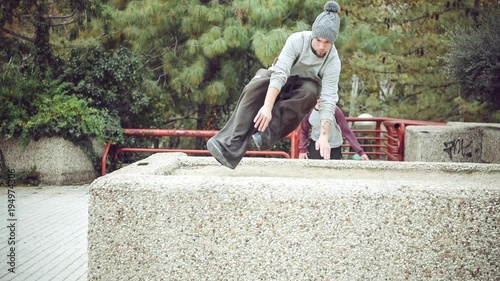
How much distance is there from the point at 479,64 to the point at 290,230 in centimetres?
603

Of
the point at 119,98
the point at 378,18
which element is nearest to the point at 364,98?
the point at 378,18

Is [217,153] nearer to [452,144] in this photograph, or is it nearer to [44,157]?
[452,144]

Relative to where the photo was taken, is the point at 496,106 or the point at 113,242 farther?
the point at 496,106

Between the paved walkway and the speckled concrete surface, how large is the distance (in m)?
1.90

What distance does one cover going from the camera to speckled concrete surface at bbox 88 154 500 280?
3135 millimetres

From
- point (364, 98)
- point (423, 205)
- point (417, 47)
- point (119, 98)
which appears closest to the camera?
point (423, 205)

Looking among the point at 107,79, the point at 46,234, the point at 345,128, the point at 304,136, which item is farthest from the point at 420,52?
the point at 46,234

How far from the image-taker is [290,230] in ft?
10.5

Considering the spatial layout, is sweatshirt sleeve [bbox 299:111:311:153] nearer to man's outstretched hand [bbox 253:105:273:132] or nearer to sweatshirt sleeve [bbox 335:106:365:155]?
sweatshirt sleeve [bbox 335:106:365:155]

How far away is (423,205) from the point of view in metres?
3.14

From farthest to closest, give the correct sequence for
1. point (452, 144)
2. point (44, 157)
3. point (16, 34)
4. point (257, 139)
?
point (16, 34)
point (44, 157)
point (452, 144)
point (257, 139)

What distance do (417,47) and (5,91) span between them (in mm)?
10956

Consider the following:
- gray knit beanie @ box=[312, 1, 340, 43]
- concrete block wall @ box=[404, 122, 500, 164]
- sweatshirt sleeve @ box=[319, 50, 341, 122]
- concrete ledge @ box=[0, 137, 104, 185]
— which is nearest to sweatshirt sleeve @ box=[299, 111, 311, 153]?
sweatshirt sleeve @ box=[319, 50, 341, 122]

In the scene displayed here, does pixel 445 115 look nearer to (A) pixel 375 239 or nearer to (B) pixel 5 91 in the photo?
(B) pixel 5 91
